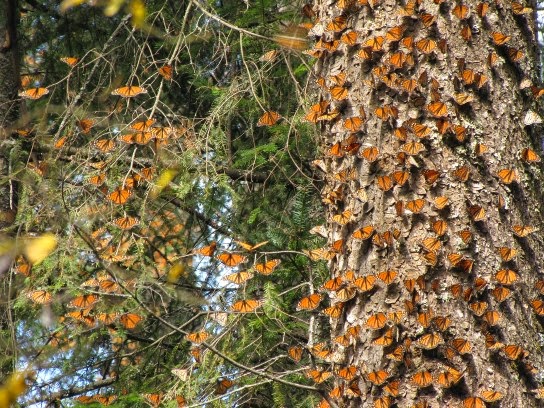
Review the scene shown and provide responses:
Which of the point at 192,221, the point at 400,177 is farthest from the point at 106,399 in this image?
the point at 400,177

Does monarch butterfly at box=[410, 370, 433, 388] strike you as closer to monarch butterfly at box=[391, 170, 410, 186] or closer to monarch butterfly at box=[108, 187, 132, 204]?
monarch butterfly at box=[391, 170, 410, 186]

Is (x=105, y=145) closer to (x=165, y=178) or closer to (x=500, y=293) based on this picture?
(x=165, y=178)

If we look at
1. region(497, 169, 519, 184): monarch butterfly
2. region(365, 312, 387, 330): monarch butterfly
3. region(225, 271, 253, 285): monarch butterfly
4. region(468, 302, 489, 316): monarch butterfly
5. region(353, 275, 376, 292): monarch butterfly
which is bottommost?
region(468, 302, 489, 316): monarch butterfly

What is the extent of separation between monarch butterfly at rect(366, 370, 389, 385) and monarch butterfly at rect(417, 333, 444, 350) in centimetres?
17

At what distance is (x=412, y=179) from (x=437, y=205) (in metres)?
0.14

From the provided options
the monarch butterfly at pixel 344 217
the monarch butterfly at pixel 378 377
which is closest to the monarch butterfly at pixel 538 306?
the monarch butterfly at pixel 378 377

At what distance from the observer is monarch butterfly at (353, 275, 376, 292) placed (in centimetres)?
273

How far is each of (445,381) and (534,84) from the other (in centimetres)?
127

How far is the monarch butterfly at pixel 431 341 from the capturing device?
2592 millimetres

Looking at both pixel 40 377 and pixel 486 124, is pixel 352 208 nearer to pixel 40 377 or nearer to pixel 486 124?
pixel 486 124

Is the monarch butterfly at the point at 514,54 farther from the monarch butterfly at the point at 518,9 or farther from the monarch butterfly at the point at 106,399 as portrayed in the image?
the monarch butterfly at the point at 106,399

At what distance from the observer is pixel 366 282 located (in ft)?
9.00

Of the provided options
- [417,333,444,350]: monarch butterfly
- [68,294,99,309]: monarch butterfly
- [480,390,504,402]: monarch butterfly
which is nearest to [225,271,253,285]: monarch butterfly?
[68,294,99,309]: monarch butterfly

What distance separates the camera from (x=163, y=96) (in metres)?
5.54
